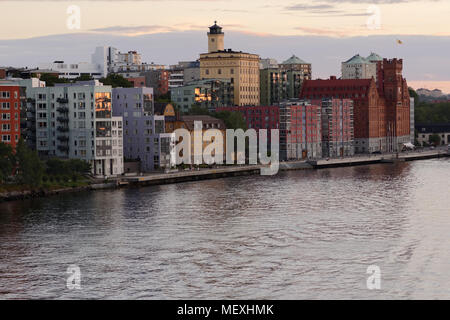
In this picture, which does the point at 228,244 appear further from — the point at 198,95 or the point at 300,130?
the point at 198,95

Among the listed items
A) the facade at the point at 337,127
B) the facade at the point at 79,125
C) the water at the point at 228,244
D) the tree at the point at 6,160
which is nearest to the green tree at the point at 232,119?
the facade at the point at 337,127

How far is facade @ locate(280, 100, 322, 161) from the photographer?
157125mm

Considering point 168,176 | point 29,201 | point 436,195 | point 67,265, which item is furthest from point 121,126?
point 67,265

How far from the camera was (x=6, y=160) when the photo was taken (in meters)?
92.4

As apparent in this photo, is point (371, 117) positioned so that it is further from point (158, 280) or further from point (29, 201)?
point (158, 280)

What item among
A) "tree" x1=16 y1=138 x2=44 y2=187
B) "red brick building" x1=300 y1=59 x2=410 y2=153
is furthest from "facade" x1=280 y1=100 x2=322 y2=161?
"tree" x1=16 y1=138 x2=44 y2=187

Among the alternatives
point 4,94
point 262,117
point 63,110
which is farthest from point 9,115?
point 262,117

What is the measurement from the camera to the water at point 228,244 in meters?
48.9

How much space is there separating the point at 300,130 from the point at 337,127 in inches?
578

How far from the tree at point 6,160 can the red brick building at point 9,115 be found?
676cm

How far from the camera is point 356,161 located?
517ft

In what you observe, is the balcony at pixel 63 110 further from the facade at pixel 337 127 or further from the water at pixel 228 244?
the facade at pixel 337 127

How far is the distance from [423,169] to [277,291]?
312ft

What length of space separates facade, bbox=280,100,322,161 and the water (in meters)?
57.8
